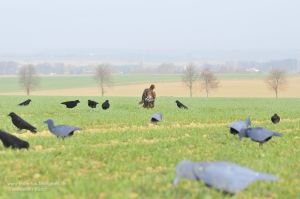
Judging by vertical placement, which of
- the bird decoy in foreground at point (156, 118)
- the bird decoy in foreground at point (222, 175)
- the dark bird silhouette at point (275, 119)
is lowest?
the dark bird silhouette at point (275, 119)

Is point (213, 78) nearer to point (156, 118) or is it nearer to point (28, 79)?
point (28, 79)

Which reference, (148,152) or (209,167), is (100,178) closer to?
(209,167)

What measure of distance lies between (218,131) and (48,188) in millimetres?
11045

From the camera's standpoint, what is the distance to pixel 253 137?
1286cm

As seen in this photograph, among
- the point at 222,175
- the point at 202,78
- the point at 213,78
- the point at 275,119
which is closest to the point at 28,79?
the point at 202,78

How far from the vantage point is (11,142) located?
12.8 m

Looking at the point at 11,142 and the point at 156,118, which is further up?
the point at 11,142

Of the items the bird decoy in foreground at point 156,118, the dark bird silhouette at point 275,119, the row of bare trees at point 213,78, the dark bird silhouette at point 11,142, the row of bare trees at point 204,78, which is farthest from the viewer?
the row of bare trees at point 204,78

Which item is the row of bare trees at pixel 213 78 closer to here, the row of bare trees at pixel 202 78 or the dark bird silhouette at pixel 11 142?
the row of bare trees at pixel 202 78

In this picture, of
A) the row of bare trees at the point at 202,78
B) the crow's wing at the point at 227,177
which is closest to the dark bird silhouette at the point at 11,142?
the crow's wing at the point at 227,177

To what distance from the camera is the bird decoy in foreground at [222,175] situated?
709 centimetres

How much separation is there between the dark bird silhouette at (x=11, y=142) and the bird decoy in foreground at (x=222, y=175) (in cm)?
679

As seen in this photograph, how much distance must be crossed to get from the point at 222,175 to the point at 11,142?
7.58 m

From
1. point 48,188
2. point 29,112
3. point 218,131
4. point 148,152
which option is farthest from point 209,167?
point 29,112
